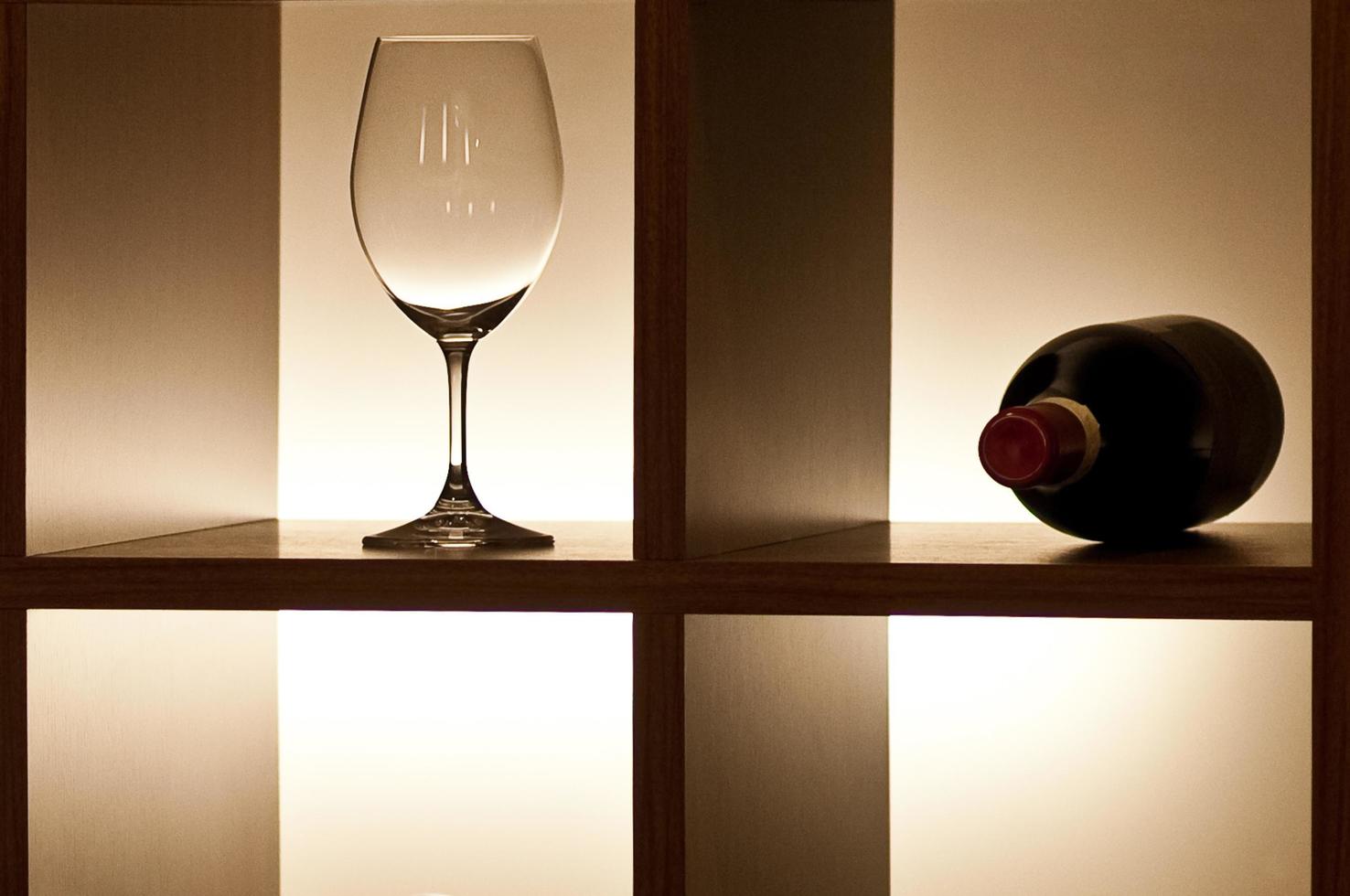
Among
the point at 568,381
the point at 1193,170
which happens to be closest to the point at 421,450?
the point at 568,381

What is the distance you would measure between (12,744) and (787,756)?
38 cm

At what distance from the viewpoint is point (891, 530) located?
867mm

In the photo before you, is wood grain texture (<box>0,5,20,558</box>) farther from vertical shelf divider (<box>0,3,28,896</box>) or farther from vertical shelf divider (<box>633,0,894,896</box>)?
vertical shelf divider (<box>633,0,894,896</box>)

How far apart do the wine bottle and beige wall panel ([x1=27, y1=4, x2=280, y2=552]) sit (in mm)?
466

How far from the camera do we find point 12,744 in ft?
2.29

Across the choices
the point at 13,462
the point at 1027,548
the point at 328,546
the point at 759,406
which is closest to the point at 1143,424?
the point at 1027,548

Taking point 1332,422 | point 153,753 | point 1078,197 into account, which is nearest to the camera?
point 1332,422

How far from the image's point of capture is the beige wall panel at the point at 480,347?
0.98 metres

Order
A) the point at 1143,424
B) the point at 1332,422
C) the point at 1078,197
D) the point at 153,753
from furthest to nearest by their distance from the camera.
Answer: the point at 1078,197
the point at 153,753
the point at 1143,424
the point at 1332,422

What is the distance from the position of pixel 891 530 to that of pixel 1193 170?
313 millimetres

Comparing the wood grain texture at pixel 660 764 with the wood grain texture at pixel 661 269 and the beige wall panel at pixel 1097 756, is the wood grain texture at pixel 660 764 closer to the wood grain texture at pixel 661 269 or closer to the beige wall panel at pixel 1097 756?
the wood grain texture at pixel 661 269

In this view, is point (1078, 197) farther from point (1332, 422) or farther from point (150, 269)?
point (150, 269)

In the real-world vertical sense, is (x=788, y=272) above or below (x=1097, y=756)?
above

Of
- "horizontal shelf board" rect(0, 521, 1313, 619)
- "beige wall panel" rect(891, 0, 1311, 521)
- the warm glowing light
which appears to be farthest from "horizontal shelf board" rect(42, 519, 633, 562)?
"beige wall panel" rect(891, 0, 1311, 521)
